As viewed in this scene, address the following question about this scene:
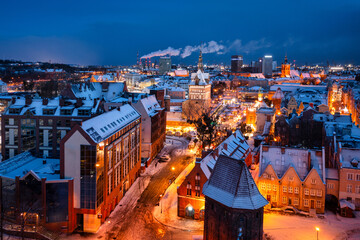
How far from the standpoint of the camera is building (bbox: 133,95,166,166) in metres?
64.4

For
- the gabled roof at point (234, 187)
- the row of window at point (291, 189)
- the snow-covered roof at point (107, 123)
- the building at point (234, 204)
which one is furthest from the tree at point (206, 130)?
the building at point (234, 204)

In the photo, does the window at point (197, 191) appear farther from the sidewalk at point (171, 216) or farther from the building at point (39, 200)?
the building at point (39, 200)

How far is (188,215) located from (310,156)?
18.0 meters

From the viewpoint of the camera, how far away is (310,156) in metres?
44.8

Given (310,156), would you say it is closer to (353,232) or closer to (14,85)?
(353,232)

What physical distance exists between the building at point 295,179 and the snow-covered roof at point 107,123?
20.3 m

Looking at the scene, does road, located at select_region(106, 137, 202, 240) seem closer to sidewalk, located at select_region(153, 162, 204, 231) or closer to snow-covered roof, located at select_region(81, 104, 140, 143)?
sidewalk, located at select_region(153, 162, 204, 231)

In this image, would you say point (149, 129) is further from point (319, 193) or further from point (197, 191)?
Result: point (319, 193)

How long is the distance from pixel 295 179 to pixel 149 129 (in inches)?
1202

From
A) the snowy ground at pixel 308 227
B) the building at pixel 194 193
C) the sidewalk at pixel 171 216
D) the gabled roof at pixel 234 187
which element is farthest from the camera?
the building at pixel 194 193

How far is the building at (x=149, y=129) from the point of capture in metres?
64.4

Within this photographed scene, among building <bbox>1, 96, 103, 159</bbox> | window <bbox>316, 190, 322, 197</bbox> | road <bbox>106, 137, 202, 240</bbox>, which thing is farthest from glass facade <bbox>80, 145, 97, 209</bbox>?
window <bbox>316, 190, 322, 197</bbox>

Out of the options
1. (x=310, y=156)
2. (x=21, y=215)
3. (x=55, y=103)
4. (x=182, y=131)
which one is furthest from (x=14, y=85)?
(x=310, y=156)

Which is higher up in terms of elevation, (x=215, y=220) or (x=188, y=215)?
(x=215, y=220)
